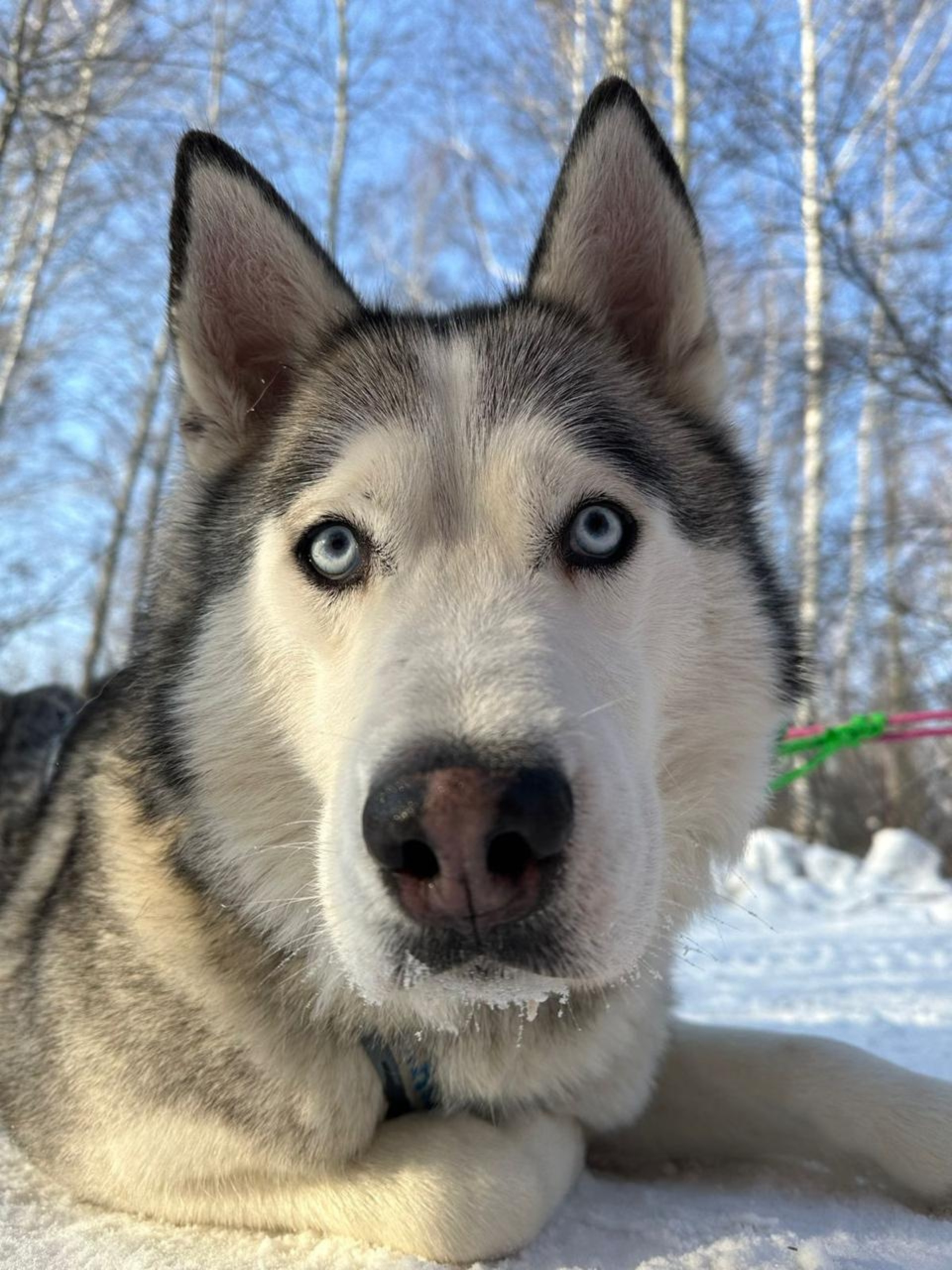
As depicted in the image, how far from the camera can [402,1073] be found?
154 centimetres

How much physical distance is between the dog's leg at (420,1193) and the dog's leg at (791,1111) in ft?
1.27

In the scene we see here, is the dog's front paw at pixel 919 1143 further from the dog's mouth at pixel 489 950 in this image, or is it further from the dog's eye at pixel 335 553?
the dog's eye at pixel 335 553

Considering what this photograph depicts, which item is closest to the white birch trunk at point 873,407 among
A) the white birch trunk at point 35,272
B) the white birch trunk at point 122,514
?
the white birch trunk at point 35,272

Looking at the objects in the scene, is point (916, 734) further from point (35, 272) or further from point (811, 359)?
point (35, 272)

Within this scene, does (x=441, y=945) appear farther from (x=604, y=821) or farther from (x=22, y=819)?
(x=22, y=819)

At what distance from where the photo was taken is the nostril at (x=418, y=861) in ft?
3.29

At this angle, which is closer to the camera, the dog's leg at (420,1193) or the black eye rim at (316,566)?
the dog's leg at (420,1193)

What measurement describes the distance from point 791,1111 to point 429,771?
1.18m

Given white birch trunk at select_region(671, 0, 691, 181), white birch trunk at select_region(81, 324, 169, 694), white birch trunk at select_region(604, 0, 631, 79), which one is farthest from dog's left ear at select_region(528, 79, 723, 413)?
white birch trunk at select_region(81, 324, 169, 694)

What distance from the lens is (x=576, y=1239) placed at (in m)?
1.41

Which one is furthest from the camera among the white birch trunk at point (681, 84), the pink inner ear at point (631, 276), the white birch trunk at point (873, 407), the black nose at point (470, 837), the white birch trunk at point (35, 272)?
the white birch trunk at point (35, 272)

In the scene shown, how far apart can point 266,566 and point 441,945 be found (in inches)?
30.4

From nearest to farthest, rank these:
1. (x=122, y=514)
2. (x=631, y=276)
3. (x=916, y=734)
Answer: (x=631, y=276) → (x=916, y=734) → (x=122, y=514)

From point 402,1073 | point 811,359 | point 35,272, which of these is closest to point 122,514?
point 35,272
